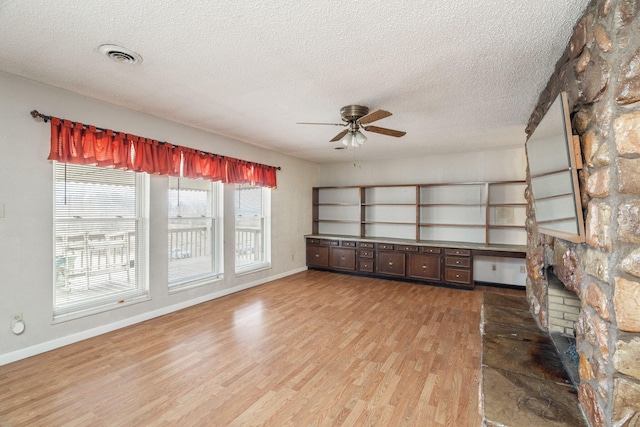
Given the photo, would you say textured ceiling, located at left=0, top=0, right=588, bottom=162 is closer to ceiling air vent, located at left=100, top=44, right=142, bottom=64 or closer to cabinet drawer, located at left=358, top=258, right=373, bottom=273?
ceiling air vent, located at left=100, top=44, right=142, bottom=64

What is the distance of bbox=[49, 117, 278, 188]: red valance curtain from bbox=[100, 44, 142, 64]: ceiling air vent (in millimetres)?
1170

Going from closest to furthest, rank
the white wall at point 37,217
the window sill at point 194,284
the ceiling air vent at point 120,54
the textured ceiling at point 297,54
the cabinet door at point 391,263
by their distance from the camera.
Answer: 1. the textured ceiling at point 297,54
2. the ceiling air vent at point 120,54
3. the white wall at point 37,217
4. the window sill at point 194,284
5. the cabinet door at point 391,263

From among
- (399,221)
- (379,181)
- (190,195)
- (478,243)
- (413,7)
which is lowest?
(478,243)

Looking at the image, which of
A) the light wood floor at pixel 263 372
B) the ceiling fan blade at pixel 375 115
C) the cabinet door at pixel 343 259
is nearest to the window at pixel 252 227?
the light wood floor at pixel 263 372

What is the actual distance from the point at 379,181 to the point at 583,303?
5.15 meters

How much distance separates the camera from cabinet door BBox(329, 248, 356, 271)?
615 cm

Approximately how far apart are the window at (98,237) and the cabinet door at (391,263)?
13.3 ft

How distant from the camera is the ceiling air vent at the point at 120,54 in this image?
2.07 m

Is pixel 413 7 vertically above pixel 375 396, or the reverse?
pixel 413 7

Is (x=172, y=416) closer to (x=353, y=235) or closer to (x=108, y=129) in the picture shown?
(x=108, y=129)

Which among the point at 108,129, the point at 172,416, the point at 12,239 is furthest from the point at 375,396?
the point at 108,129

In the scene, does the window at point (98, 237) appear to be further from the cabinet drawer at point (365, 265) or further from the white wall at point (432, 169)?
the cabinet drawer at point (365, 265)

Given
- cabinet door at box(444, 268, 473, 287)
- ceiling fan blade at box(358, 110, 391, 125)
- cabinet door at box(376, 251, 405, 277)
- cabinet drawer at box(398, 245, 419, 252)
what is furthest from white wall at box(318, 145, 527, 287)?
ceiling fan blade at box(358, 110, 391, 125)

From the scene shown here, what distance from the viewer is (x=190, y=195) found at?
13.9 feet
